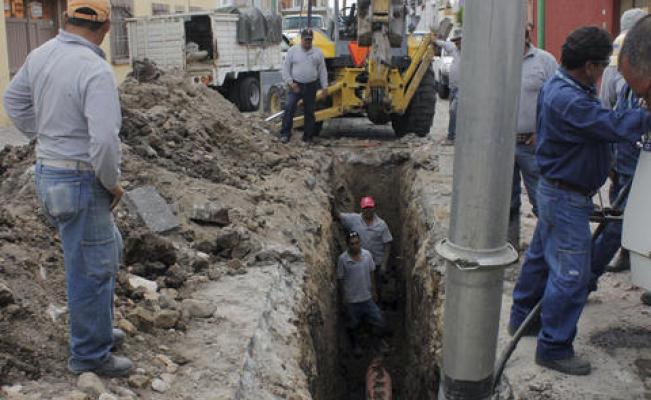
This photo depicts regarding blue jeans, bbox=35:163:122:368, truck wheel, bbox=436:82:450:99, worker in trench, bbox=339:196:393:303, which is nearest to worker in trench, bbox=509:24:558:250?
worker in trench, bbox=339:196:393:303

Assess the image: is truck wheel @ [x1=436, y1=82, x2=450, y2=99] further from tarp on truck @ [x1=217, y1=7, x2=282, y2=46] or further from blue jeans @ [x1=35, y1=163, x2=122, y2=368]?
blue jeans @ [x1=35, y1=163, x2=122, y2=368]

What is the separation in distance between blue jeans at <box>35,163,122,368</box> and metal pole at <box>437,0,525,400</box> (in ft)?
5.36

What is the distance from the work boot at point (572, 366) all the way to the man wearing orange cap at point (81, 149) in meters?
2.59

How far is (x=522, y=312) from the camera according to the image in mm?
4691

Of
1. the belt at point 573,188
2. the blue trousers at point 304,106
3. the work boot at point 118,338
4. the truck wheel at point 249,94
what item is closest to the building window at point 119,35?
the truck wheel at point 249,94

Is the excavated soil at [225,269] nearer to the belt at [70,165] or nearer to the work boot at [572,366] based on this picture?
the belt at [70,165]

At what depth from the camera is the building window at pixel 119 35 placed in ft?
64.5

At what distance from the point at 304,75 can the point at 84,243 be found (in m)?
8.19

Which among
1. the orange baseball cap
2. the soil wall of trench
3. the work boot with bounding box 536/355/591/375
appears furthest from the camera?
the soil wall of trench

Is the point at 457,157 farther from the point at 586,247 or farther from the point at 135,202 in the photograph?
the point at 135,202

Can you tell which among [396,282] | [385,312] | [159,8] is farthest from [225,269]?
[159,8]

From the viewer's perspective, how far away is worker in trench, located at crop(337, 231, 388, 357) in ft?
27.9

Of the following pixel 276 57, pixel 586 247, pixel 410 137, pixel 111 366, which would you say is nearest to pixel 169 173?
pixel 111 366

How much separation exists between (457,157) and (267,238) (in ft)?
12.0
